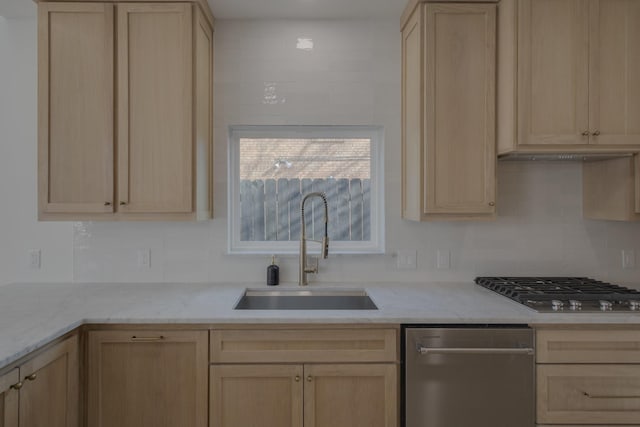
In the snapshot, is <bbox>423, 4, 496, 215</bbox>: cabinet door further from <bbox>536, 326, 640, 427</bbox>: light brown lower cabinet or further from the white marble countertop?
<bbox>536, 326, 640, 427</bbox>: light brown lower cabinet

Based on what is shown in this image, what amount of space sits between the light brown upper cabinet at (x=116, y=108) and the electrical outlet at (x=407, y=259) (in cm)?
125

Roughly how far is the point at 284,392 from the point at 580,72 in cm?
204

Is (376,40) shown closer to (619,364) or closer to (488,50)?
(488,50)

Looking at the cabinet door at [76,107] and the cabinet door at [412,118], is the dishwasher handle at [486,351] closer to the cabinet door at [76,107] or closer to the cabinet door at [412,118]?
the cabinet door at [412,118]

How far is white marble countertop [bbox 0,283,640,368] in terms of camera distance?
67.4 inches

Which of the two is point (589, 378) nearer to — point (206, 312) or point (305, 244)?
point (305, 244)

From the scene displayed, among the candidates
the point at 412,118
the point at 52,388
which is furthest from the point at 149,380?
the point at 412,118

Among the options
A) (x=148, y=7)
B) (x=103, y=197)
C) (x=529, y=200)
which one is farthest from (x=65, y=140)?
(x=529, y=200)

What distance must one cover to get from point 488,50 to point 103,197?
2103 millimetres

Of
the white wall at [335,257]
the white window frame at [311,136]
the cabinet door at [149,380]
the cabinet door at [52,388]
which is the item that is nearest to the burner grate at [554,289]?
the white wall at [335,257]

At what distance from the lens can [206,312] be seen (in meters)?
1.86

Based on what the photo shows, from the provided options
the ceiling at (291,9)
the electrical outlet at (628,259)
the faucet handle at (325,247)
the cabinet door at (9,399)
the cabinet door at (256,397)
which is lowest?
the cabinet door at (256,397)

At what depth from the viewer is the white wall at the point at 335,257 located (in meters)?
2.50

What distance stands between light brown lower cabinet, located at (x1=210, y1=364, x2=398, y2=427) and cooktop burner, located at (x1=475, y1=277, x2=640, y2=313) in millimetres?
737
